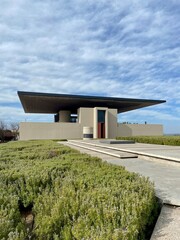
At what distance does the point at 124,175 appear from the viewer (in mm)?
4410

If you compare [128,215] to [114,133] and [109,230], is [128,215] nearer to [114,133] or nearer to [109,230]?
[109,230]

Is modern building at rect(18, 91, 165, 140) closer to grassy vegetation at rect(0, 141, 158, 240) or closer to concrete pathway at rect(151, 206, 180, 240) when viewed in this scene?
grassy vegetation at rect(0, 141, 158, 240)

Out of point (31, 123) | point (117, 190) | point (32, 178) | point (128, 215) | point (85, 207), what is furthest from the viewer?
point (31, 123)

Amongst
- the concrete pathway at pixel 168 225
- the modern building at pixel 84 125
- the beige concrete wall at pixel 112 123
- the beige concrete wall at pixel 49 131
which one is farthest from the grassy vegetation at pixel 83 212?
the beige concrete wall at pixel 112 123

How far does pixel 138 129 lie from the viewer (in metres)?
36.9

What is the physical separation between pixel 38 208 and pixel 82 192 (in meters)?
0.69

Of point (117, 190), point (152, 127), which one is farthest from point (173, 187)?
point (152, 127)

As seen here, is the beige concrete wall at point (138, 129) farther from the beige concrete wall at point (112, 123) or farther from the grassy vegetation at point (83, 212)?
the grassy vegetation at point (83, 212)

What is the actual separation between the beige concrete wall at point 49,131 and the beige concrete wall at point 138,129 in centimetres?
705

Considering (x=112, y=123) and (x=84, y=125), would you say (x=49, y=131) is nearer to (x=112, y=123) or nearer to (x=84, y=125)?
(x=84, y=125)

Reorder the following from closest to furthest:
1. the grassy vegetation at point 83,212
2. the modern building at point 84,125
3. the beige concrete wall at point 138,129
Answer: the grassy vegetation at point 83,212 < the modern building at point 84,125 < the beige concrete wall at point 138,129

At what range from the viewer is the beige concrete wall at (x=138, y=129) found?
119 feet

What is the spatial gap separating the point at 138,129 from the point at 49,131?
1489 cm

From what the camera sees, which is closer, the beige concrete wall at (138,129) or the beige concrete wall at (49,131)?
the beige concrete wall at (49,131)
